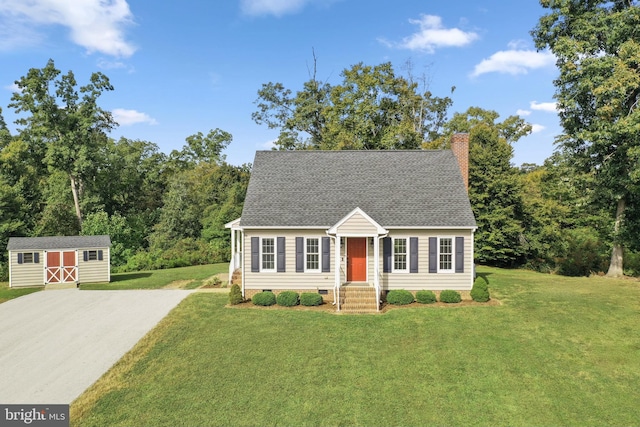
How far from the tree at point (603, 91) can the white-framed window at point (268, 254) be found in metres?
18.2

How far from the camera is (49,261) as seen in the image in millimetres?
20625

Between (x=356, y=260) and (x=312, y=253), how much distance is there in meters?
2.11

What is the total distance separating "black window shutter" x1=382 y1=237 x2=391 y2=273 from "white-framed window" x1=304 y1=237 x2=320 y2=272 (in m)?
3.02

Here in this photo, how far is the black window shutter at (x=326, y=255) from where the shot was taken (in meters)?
17.4

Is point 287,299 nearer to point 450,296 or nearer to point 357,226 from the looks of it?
point 357,226

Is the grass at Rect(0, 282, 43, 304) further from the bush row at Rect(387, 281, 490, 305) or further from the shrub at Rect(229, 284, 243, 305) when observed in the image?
the bush row at Rect(387, 281, 490, 305)

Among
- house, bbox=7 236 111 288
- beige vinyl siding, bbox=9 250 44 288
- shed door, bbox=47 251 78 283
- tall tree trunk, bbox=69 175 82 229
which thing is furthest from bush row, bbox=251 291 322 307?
tall tree trunk, bbox=69 175 82 229

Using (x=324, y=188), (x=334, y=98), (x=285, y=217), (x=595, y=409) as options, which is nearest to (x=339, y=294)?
(x=285, y=217)

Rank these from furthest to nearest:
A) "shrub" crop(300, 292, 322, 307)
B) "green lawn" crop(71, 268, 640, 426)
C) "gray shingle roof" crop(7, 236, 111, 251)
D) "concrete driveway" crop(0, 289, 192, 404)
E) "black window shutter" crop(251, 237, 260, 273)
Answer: "gray shingle roof" crop(7, 236, 111, 251) → "black window shutter" crop(251, 237, 260, 273) → "shrub" crop(300, 292, 322, 307) → "concrete driveway" crop(0, 289, 192, 404) → "green lawn" crop(71, 268, 640, 426)

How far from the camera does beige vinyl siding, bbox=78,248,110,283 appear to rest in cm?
2144

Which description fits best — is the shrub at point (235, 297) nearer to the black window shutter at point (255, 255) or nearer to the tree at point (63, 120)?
the black window shutter at point (255, 255)

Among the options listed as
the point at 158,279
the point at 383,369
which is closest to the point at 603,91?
the point at 383,369

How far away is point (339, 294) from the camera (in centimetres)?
1627

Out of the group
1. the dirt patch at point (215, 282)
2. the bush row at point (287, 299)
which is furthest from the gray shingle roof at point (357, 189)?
the dirt patch at point (215, 282)
